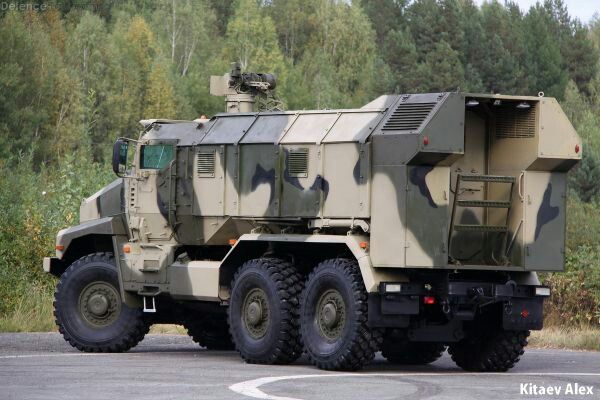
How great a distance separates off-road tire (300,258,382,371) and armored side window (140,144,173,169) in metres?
3.22

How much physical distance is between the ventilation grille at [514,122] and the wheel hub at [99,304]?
18.0ft

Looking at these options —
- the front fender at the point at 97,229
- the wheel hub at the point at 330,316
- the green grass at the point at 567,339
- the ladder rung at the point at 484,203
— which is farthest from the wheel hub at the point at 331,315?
the green grass at the point at 567,339

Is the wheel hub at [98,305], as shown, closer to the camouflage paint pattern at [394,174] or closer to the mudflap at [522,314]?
the camouflage paint pattern at [394,174]

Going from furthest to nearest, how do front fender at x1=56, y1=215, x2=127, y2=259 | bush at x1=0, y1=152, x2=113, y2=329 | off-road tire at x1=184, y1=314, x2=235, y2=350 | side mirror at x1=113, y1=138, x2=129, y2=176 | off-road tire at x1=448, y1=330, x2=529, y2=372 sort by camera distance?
bush at x1=0, y1=152, x2=113, y2=329
off-road tire at x1=184, y1=314, x2=235, y2=350
front fender at x1=56, y1=215, x2=127, y2=259
side mirror at x1=113, y1=138, x2=129, y2=176
off-road tire at x1=448, y1=330, x2=529, y2=372

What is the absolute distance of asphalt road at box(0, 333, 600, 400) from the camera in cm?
1303

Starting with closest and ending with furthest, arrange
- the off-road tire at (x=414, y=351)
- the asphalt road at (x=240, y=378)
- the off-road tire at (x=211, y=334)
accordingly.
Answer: the asphalt road at (x=240, y=378) → the off-road tire at (x=414, y=351) → the off-road tire at (x=211, y=334)

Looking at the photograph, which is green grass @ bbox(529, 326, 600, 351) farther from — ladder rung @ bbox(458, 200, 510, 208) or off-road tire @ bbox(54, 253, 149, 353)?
off-road tire @ bbox(54, 253, 149, 353)

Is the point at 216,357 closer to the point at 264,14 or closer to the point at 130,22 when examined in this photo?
the point at 130,22

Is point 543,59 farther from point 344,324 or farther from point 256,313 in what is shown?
point 344,324

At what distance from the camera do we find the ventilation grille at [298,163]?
54.9ft

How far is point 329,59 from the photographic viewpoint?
9044 cm

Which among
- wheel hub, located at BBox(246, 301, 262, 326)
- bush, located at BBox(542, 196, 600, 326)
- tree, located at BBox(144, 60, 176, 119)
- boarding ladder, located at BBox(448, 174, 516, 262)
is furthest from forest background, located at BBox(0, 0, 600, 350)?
boarding ladder, located at BBox(448, 174, 516, 262)

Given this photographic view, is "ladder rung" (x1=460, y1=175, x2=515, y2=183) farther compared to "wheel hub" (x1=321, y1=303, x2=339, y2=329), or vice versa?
"ladder rung" (x1=460, y1=175, x2=515, y2=183)

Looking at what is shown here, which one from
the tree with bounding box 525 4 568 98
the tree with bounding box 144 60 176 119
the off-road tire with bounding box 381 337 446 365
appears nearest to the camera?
the off-road tire with bounding box 381 337 446 365
